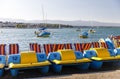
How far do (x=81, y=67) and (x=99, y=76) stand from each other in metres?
1.87

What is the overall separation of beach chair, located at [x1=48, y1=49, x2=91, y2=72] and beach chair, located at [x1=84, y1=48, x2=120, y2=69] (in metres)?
0.51

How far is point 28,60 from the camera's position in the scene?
1148cm

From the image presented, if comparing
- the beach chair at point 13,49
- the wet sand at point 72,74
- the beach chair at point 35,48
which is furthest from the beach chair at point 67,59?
the beach chair at point 13,49

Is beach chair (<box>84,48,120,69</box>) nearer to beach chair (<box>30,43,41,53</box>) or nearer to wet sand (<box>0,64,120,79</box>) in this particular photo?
wet sand (<box>0,64,120,79</box>)

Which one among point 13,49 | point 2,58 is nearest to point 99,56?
point 13,49

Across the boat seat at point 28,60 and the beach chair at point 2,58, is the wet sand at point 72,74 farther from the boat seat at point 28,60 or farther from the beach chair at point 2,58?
the boat seat at point 28,60

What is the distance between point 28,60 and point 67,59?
198 centimetres

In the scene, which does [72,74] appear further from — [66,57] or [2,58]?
[2,58]

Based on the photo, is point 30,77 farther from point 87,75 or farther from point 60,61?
point 87,75

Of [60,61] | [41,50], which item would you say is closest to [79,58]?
[60,61]

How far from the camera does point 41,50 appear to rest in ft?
43.1

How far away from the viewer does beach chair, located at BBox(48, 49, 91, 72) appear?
11.6 metres

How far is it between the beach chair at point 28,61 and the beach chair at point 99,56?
2533mm

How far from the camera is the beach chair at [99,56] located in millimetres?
12465
